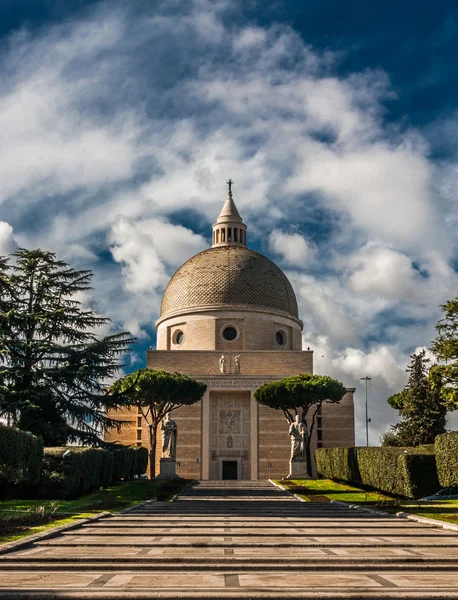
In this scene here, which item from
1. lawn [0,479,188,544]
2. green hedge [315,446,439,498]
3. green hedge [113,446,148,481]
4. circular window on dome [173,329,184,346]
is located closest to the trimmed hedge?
lawn [0,479,188,544]

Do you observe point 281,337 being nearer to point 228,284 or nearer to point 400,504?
point 228,284

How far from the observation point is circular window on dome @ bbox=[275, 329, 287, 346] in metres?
58.7

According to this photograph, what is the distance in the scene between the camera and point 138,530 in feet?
44.5

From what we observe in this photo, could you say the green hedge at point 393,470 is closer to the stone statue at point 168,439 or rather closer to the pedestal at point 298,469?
the pedestal at point 298,469

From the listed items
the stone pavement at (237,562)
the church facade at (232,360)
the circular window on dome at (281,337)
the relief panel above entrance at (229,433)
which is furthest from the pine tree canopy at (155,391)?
the stone pavement at (237,562)

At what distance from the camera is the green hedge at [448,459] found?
936 inches

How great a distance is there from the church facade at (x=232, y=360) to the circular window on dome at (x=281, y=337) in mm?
83

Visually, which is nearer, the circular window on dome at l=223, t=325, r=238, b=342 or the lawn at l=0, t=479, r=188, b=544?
the lawn at l=0, t=479, r=188, b=544

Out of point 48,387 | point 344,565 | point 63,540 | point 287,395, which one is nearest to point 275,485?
point 287,395

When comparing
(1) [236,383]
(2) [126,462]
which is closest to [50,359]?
(2) [126,462]

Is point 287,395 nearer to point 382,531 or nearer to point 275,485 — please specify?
point 275,485

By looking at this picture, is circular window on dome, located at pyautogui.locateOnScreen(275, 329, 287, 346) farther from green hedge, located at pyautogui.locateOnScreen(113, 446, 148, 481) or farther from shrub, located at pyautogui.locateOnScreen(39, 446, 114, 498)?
shrub, located at pyautogui.locateOnScreen(39, 446, 114, 498)

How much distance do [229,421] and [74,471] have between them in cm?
2941

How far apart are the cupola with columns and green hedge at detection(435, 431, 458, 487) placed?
41214 mm
